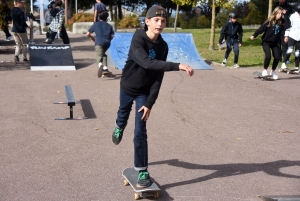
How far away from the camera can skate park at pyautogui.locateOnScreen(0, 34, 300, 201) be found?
16.3 ft

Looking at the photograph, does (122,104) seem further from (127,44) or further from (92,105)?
(127,44)

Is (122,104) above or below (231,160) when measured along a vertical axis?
above

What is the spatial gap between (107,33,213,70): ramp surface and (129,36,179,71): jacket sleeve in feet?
31.7

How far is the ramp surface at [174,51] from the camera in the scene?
1493 centimetres

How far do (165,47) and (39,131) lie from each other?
3.21 m

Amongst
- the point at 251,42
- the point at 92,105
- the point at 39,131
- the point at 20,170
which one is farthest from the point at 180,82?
the point at 251,42

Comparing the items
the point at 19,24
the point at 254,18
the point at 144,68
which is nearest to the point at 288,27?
the point at 19,24

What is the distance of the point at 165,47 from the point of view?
188 inches

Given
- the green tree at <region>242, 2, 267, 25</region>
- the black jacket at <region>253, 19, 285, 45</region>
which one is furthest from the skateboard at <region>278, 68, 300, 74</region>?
the green tree at <region>242, 2, 267, 25</region>

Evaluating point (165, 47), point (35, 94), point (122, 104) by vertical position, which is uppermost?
point (165, 47)

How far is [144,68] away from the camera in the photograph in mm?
4566

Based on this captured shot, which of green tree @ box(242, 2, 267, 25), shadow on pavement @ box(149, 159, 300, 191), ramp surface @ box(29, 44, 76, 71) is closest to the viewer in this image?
shadow on pavement @ box(149, 159, 300, 191)

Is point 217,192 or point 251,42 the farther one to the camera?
point 251,42

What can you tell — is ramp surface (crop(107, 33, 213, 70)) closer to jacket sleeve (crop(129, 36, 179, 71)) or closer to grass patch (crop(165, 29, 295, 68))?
grass patch (crop(165, 29, 295, 68))
